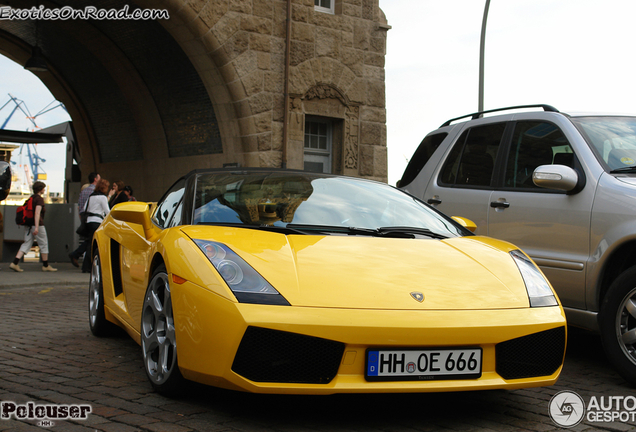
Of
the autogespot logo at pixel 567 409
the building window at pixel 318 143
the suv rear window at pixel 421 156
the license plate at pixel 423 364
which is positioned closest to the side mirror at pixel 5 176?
the license plate at pixel 423 364

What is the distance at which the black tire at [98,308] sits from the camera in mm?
5453

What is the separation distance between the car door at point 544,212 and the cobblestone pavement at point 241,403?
2.27 ft

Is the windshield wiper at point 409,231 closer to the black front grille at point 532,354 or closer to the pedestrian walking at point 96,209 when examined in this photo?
the black front grille at point 532,354

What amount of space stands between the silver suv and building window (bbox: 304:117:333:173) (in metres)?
10.1

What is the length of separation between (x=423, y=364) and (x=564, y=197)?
246cm

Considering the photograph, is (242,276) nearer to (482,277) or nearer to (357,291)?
(357,291)

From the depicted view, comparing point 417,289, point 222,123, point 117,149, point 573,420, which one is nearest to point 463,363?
point 417,289

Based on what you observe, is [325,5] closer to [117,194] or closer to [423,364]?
[117,194]

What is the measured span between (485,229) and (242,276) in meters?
3.09

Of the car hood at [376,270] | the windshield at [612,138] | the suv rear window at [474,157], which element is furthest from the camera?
the suv rear window at [474,157]

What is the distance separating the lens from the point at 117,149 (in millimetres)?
20250

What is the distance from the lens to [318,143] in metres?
16.8

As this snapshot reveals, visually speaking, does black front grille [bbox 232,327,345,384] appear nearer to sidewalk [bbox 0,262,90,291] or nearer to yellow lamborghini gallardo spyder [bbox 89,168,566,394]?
yellow lamborghini gallardo spyder [bbox 89,168,566,394]

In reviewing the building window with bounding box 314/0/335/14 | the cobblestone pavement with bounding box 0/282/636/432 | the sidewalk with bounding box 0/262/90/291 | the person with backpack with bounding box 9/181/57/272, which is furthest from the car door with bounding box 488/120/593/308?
the building window with bounding box 314/0/335/14
